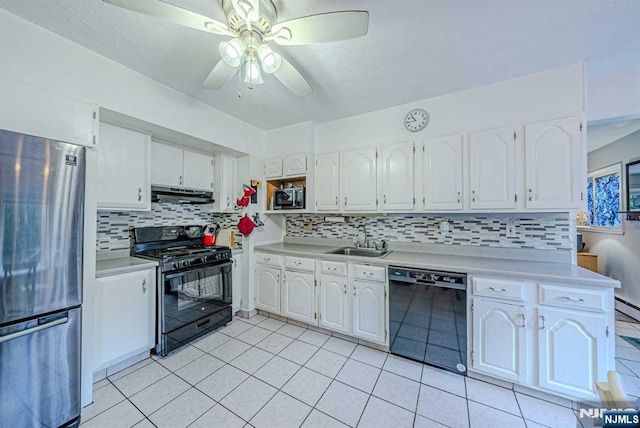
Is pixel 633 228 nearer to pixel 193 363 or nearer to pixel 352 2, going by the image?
pixel 352 2

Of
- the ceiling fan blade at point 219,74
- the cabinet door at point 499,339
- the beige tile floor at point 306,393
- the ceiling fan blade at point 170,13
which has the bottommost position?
the beige tile floor at point 306,393

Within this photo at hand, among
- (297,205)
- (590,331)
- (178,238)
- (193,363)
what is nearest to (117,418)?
(193,363)

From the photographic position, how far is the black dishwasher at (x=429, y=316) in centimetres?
195

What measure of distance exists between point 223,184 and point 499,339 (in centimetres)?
316

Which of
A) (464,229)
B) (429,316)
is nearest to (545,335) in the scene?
(429,316)

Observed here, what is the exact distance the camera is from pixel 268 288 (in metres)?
3.02

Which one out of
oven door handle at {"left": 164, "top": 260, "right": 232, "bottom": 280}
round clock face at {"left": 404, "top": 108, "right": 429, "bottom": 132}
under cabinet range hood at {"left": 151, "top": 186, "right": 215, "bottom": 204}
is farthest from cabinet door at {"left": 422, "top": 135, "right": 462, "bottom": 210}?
under cabinet range hood at {"left": 151, "top": 186, "right": 215, "bottom": 204}

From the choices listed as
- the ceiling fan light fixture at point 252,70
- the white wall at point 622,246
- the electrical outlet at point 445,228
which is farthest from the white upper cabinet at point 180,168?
the white wall at point 622,246

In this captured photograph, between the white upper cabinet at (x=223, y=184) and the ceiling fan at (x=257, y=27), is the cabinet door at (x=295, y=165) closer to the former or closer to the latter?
the white upper cabinet at (x=223, y=184)

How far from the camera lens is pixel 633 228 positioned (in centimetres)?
315

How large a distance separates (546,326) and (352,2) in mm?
2435

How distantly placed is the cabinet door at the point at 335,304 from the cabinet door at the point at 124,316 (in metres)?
1.60

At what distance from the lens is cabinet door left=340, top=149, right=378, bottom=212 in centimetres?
265

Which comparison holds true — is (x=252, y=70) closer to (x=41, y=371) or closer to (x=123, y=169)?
(x=123, y=169)
